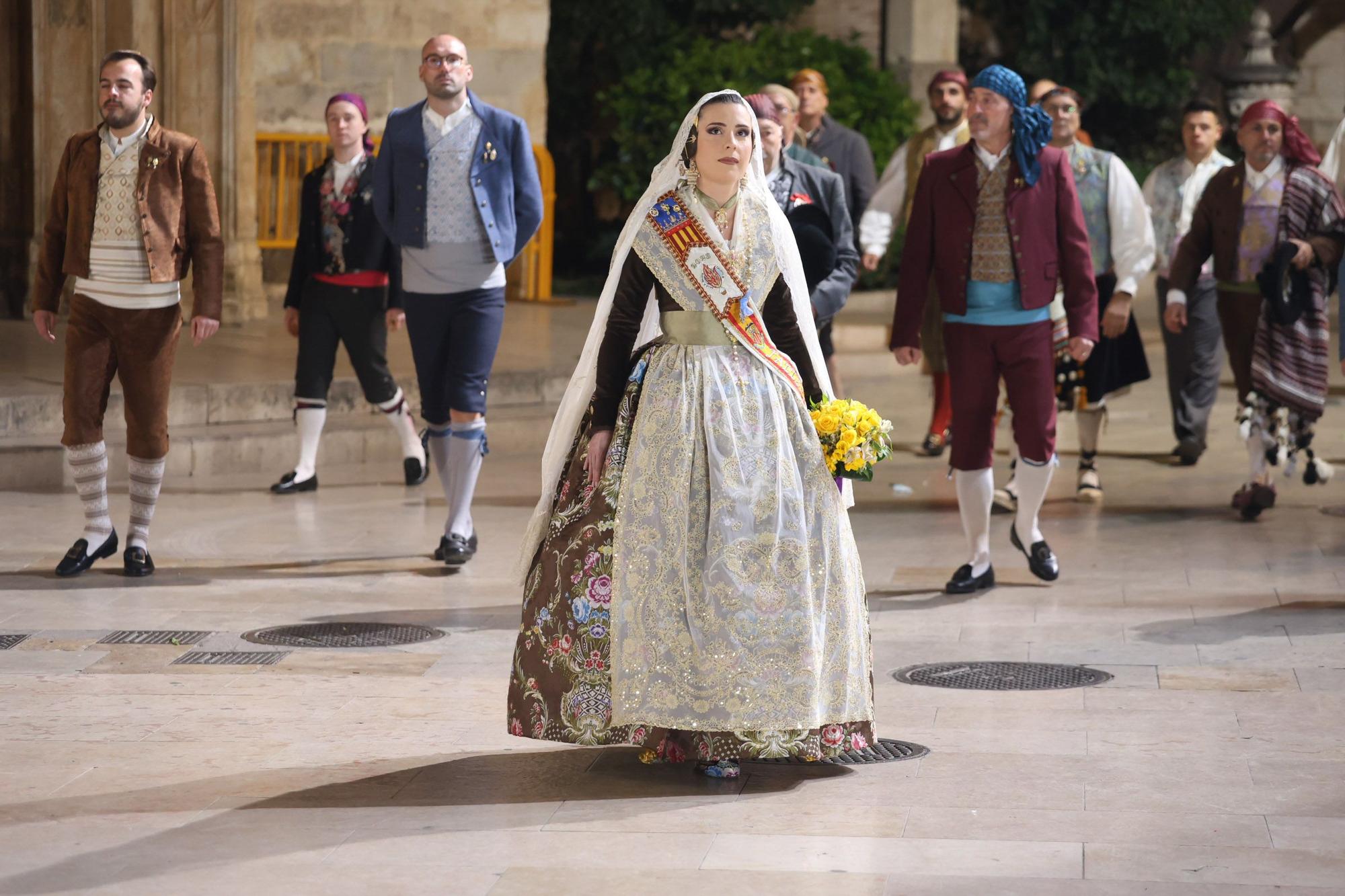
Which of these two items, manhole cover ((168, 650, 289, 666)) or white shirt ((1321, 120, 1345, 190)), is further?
white shirt ((1321, 120, 1345, 190))

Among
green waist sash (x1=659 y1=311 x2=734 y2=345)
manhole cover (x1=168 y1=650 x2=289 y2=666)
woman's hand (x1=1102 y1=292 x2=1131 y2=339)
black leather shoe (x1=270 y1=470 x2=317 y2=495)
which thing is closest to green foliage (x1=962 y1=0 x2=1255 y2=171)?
woman's hand (x1=1102 y1=292 x2=1131 y2=339)

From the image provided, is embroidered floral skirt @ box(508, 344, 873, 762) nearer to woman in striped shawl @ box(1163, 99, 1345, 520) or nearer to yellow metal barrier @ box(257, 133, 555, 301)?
woman in striped shawl @ box(1163, 99, 1345, 520)

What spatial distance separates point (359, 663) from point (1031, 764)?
221 cm

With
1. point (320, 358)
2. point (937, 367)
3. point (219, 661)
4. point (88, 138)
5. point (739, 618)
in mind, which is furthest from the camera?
point (937, 367)

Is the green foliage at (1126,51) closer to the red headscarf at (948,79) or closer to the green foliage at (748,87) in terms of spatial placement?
the green foliage at (748,87)

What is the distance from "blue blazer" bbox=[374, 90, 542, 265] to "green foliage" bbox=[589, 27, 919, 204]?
9381 millimetres

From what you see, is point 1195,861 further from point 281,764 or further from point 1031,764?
point 281,764

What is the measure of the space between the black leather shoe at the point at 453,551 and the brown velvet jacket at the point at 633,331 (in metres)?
2.93

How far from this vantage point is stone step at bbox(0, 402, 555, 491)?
9.88 m

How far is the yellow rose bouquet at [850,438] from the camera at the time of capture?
17.0ft

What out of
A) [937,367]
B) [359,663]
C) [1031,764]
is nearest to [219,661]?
[359,663]

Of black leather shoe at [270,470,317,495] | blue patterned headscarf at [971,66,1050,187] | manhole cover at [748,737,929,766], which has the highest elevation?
blue patterned headscarf at [971,66,1050,187]

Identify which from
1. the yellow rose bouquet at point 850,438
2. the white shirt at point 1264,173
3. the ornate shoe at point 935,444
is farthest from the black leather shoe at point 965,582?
the ornate shoe at point 935,444

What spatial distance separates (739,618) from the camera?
5031mm
